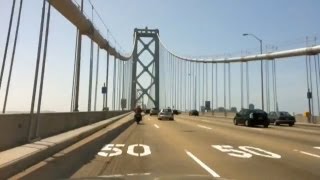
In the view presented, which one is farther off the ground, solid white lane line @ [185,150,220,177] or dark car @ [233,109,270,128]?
dark car @ [233,109,270,128]

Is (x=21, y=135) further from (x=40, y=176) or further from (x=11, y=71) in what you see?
(x=11, y=71)

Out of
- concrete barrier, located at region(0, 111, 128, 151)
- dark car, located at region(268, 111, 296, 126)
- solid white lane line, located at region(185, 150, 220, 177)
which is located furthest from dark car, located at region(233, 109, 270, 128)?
solid white lane line, located at region(185, 150, 220, 177)

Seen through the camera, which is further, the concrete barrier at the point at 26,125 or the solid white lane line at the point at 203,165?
the concrete barrier at the point at 26,125

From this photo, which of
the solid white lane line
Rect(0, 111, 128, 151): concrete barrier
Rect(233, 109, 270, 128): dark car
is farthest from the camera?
Rect(233, 109, 270, 128): dark car

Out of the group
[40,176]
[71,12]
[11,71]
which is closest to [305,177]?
[40,176]

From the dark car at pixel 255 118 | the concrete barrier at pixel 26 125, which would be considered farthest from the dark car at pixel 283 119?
the concrete barrier at pixel 26 125

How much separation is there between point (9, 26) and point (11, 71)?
1.87 m

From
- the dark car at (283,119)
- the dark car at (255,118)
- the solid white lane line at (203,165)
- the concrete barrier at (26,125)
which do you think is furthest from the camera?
the dark car at (283,119)

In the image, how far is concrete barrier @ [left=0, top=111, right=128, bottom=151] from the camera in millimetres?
12773

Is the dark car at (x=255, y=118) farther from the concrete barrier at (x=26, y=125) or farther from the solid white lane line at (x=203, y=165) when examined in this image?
the solid white lane line at (x=203, y=165)

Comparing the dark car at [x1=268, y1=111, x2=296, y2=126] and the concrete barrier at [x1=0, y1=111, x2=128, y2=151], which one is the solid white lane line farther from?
the dark car at [x1=268, y1=111, x2=296, y2=126]

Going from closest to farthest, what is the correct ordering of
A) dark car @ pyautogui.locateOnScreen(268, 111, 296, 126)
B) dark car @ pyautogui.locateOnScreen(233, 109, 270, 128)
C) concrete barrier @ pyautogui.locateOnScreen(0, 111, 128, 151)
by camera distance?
concrete barrier @ pyautogui.locateOnScreen(0, 111, 128, 151) → dark car @ pyautogui.locateOnScreen(233, 109, 270, 128) → dark car @ pyautogui.locateOnScreen(268, 111, 296, 126)

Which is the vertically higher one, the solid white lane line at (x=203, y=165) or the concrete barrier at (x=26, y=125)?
the concrete barrier at (x=26, y=125)

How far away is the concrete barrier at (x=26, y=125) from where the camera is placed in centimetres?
1277
